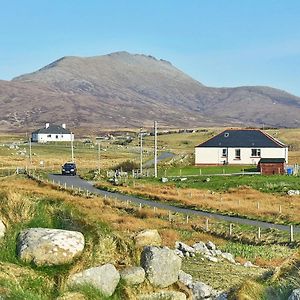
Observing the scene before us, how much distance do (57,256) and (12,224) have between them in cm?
193

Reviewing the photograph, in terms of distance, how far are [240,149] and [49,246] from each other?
238 ft

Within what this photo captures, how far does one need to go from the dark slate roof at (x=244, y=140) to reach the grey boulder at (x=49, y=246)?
7200 centimetres

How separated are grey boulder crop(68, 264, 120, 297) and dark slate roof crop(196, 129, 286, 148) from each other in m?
72.6

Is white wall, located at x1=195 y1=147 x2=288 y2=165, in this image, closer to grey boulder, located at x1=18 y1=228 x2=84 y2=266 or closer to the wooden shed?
the wooden shed

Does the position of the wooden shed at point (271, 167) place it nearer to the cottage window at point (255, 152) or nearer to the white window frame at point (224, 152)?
the cottage window at point (255, 152)

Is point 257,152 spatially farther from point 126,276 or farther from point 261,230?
point 126,276

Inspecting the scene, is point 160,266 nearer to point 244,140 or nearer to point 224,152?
point 224,152

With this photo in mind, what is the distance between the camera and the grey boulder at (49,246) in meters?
12.4

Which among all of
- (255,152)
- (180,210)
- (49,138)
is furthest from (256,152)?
(49,138)

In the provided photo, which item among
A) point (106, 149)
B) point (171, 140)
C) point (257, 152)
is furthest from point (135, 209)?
point (171, 140)

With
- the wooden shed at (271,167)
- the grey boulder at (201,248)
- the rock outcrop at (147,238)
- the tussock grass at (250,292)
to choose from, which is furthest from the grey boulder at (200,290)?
the wooden shed at (271,167)

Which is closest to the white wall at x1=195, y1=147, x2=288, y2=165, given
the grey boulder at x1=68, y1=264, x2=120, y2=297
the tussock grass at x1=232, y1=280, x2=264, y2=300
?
the grey boulder at x1=68, y1=264, x2=120, y2=297

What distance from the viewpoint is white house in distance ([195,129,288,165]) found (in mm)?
82875

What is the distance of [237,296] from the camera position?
11125 millimetres
